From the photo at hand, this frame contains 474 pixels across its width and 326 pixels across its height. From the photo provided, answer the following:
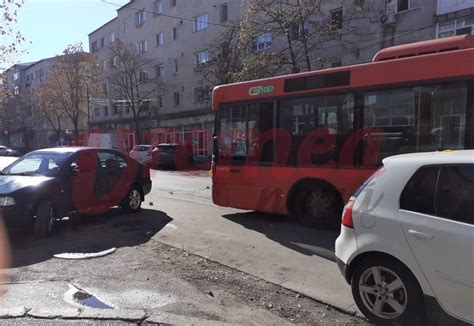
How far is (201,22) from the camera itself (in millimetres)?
37750

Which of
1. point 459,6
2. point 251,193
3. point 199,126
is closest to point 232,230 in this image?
point 251,193

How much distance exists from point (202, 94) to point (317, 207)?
95.0 feet

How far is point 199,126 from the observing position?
1469 inches

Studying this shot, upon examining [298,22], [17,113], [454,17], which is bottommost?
[17,113]

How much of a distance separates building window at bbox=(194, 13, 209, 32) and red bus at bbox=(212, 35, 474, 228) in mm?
29825

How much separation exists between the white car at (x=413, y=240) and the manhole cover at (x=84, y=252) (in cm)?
375

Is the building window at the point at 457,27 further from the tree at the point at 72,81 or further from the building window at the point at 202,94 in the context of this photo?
the tree at the point at 72,81

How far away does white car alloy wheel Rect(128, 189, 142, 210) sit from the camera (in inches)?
383

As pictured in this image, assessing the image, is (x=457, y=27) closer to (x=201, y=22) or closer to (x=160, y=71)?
(x=201, y=22)

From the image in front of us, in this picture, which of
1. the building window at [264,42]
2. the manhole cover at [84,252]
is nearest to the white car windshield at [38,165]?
the manhole cover at [84,252]

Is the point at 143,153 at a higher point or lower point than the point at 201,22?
lower

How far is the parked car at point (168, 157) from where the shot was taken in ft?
83.4

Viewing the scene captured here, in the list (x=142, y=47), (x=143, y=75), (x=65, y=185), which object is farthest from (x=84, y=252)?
(x=142, y=47)

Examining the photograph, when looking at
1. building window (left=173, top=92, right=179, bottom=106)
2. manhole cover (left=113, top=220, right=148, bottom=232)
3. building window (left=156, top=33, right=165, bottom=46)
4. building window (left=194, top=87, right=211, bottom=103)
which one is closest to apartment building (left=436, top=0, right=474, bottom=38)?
manhole cover (left=113, top=220, right=148, bottom=232)
